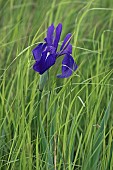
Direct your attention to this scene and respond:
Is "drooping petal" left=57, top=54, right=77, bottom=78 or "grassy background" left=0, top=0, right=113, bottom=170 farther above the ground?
"drooping petal" left=57, top=54, right=77, bottom=78

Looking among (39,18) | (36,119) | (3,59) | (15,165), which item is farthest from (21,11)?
(15,165)

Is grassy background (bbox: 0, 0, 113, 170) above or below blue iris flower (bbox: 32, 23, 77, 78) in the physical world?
below

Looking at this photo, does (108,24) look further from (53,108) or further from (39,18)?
(53,108)

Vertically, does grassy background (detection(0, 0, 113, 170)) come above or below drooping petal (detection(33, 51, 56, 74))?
below

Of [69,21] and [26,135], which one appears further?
[69,21]

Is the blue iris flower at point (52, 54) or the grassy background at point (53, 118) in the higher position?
the blue iris flower at point (52, 54)

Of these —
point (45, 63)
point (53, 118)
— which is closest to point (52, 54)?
point (45, 63)
